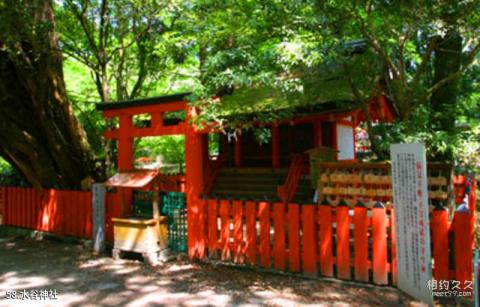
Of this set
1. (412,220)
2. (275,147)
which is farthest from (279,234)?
(275,147)

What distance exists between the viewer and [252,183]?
12.5m

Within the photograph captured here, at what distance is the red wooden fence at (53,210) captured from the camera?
859 cm

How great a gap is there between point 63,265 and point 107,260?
0.75m

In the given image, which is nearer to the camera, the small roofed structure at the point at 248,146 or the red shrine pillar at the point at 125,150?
the small roofed structure at the point at 248,146

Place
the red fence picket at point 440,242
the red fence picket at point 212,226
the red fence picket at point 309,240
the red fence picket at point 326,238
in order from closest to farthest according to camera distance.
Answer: the red fence picket at point 440,242 < the red fence picket at point 326,238 < the red fence picket at point 309,240 < the red fence picket at point 212,226

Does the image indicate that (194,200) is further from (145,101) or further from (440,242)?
(440,242)

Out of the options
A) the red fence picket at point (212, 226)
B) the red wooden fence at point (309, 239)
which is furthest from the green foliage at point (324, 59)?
the red fence picket at point (212, 226)

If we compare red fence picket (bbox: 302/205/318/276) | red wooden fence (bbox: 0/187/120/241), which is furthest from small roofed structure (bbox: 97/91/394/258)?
red wooden fence (bbox: 0/187/120/241)

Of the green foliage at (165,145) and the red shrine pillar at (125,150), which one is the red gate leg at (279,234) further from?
the green foliage at (165,145)

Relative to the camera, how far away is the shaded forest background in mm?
5379

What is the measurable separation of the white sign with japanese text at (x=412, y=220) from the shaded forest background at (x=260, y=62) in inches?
26.3

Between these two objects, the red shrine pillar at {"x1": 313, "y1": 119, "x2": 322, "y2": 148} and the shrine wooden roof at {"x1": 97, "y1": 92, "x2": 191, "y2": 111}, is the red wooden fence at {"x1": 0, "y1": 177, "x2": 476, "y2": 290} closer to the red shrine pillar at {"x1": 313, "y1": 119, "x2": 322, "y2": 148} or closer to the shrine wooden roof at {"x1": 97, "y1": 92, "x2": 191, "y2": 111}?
the shrine wooden roof at {"x1": 97, "y1": 92, "x2": 191, "y2": 111}

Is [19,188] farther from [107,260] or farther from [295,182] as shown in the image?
[295,182]

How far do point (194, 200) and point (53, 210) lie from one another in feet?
14.0
